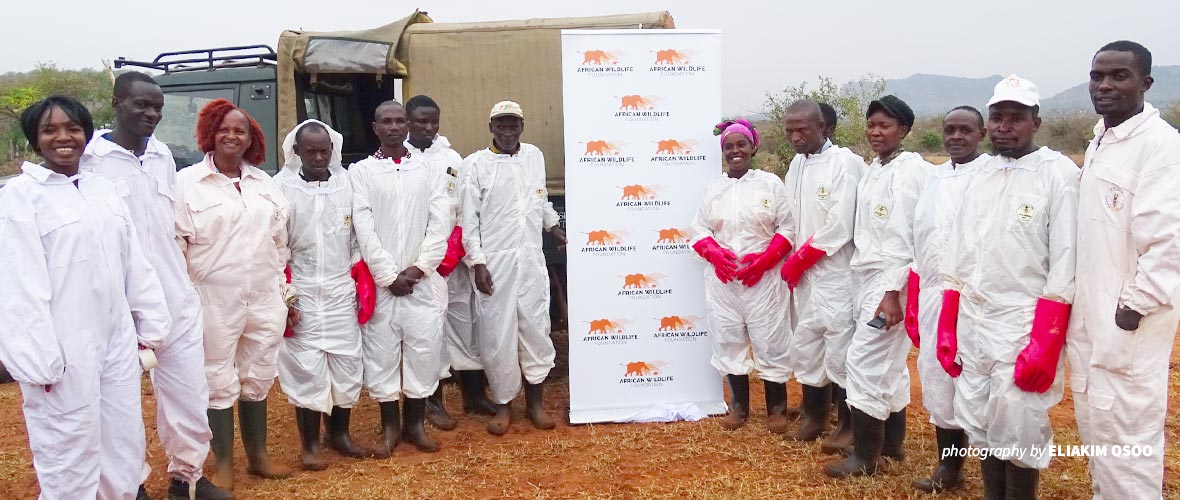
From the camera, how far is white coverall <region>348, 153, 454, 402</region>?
4.57m

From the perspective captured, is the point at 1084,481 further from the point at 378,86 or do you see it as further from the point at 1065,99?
the point at 1065,99

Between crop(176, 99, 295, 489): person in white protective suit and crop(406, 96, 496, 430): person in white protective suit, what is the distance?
996 millimetres

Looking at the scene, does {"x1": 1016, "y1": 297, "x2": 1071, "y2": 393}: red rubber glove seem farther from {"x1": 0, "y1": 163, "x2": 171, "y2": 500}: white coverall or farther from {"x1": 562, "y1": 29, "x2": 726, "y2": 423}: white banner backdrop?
{"x1": 0, "y1": 163, "x2": 171, "y2": 500}: white coverall

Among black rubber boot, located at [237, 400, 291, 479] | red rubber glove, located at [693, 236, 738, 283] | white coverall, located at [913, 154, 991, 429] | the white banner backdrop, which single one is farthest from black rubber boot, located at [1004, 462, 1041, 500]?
black rubber boot, located at [237, 400, 291, 479]

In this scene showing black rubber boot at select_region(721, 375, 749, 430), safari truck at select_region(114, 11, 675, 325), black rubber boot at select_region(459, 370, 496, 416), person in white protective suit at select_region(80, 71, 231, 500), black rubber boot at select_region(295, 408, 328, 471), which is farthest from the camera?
safari truck at select_region(114, 11, 675, 325)

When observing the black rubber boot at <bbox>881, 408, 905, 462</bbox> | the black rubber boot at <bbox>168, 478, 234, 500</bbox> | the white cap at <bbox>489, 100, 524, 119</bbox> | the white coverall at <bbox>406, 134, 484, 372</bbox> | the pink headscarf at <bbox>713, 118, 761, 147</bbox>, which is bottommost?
the black rubber boot at <bbox>168, 478, 234, 500</bbox>

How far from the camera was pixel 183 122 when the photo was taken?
6418mm

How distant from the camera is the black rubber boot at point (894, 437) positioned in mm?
4379

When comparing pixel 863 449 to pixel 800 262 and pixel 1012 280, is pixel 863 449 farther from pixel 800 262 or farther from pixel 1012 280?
pixel 1012 280

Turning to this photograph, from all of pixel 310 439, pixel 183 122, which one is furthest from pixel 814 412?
pixel 183 122

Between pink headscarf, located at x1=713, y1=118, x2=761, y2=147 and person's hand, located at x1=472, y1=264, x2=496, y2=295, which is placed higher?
pink headscarf, located at x1=713, y1=118, x2=761, y2=147

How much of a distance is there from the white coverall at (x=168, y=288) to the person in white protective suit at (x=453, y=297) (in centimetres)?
142

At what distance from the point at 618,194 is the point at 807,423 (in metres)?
1.78

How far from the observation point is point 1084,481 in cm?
408
